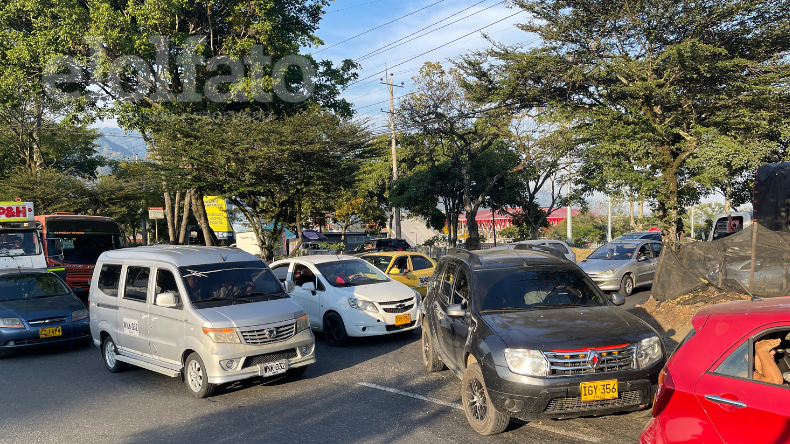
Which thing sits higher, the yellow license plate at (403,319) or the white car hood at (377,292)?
the white car hood at (377,292)

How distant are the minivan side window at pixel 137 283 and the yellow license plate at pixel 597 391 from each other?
6.07m

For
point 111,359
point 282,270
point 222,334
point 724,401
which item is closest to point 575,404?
point 724,401

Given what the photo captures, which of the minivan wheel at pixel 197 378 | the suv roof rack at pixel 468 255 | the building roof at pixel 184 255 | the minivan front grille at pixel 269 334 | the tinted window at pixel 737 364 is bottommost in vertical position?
the minivan wheel at pixel 197 378

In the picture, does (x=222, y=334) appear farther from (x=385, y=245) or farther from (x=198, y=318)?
(x=385, y=245)

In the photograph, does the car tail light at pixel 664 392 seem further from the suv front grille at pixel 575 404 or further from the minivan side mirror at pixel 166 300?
the minivan side mirror at pixel 166 300

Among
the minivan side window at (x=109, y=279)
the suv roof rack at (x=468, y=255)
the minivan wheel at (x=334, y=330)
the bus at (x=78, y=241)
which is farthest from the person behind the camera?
the bus at (x=78, y=241)

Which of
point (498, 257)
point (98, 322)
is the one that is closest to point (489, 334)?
point (498, 257)

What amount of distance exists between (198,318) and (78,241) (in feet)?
51.2

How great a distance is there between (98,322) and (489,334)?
22.1 feet

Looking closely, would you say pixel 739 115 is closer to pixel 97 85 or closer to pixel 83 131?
pixel 97 85

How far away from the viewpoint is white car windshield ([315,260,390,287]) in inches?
431

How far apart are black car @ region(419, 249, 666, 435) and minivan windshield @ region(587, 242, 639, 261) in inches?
428

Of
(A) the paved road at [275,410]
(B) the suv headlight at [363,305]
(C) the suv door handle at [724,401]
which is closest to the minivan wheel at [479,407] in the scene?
(A) the paved road at [275,410]

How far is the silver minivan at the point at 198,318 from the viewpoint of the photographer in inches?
285
